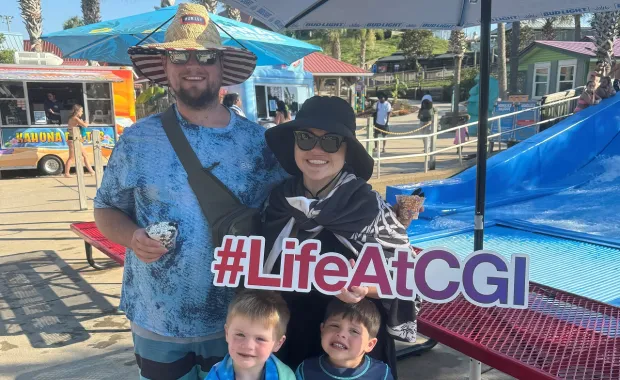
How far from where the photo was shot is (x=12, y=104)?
1200 cm

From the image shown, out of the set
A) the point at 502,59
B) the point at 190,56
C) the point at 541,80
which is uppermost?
the point at 502,59

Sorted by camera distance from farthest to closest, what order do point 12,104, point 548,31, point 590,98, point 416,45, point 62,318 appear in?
point 416,45, point 548,31, point 12,104, point 590,98, point 62,318

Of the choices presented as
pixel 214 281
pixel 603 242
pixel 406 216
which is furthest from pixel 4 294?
pixel 603 242

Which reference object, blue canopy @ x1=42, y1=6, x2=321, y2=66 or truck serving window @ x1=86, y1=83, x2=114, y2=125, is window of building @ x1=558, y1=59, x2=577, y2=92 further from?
blue canopy @ x1=42, y1=6, x2=321, y2=66

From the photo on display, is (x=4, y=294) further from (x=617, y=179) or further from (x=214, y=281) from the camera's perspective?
(x=617, y=179)

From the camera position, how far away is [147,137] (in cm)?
183

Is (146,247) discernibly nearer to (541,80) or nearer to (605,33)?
(605,33)

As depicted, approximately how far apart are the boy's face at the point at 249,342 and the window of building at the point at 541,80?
27.1 meters

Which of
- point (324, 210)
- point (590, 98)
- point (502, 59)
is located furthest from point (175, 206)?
point (502, 59)

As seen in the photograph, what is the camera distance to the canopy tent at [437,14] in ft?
9.31

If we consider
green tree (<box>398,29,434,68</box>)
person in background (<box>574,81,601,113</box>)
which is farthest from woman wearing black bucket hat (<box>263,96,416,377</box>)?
green tree (<box>398,29,434,68</box>)

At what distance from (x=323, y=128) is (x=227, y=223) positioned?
0.48 m

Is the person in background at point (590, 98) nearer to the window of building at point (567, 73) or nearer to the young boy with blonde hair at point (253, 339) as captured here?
the young boy with blonde hair at point (253, 339)

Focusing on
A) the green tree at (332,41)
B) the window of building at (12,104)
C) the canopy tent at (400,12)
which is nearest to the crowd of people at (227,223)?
the canopy tent at (400,12)
